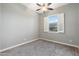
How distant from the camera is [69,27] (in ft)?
5.49

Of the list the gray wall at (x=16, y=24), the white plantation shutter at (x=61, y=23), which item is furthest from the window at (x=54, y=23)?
the gray wall at (x=16, y=24)

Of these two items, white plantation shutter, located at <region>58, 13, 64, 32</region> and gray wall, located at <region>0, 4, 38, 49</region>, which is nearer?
gray wall, located at <region>0, 4, 38, 49</region>

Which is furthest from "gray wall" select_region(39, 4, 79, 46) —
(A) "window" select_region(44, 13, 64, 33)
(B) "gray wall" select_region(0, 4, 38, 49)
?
(B) "gray wall" select_region(0, 4, 38, 49)

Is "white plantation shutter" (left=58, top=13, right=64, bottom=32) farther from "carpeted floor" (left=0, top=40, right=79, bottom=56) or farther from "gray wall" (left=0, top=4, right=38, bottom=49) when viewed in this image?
"gray wall" (left=0, top=4, right=38, bottom=49)

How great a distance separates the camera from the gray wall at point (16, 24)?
5.16 feet

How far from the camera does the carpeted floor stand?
5.22 ft

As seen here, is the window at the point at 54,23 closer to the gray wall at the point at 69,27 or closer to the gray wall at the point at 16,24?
the gray wall at the point at 69,27

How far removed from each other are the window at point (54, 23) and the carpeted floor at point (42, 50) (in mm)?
331

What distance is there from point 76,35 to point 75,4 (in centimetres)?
66

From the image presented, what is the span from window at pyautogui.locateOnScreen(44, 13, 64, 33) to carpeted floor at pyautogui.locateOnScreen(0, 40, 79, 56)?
33 centimetres

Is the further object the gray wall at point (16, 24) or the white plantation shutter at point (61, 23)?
the white plantation shutter at point (61, 23)

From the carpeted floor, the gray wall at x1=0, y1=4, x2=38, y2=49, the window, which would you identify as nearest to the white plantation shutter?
the window

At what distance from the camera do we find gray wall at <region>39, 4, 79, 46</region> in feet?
5.34

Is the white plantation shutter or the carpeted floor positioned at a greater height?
the white plantation shutter
